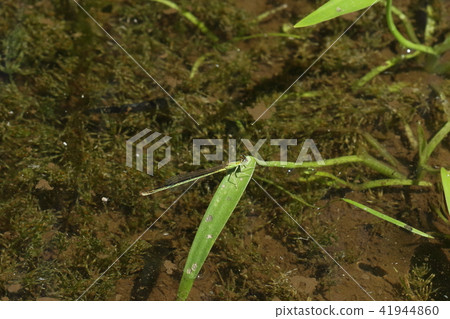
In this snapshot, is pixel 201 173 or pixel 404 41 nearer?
pixel 201 173

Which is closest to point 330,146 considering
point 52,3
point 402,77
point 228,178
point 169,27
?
point 402,77

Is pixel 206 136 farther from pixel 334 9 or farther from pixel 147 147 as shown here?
pixel 334 9

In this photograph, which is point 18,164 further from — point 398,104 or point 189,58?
point 398,104

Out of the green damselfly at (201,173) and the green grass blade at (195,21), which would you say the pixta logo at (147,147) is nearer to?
the green damselfly at (201,173)

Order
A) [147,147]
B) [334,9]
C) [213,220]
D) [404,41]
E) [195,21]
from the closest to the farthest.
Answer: [213,220] < [334,9] < [404,41] < [147,147] < [195,21]

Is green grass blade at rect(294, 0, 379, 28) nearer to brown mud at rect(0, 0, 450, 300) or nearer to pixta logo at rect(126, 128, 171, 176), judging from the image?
brown mud at rect(0, 0, 450, 300)

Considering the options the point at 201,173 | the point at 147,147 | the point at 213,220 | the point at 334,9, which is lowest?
the point at 147,147

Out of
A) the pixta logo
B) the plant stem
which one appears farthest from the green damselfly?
A: the plant stem

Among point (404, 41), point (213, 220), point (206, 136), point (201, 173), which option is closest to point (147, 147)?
point (206, 136)
